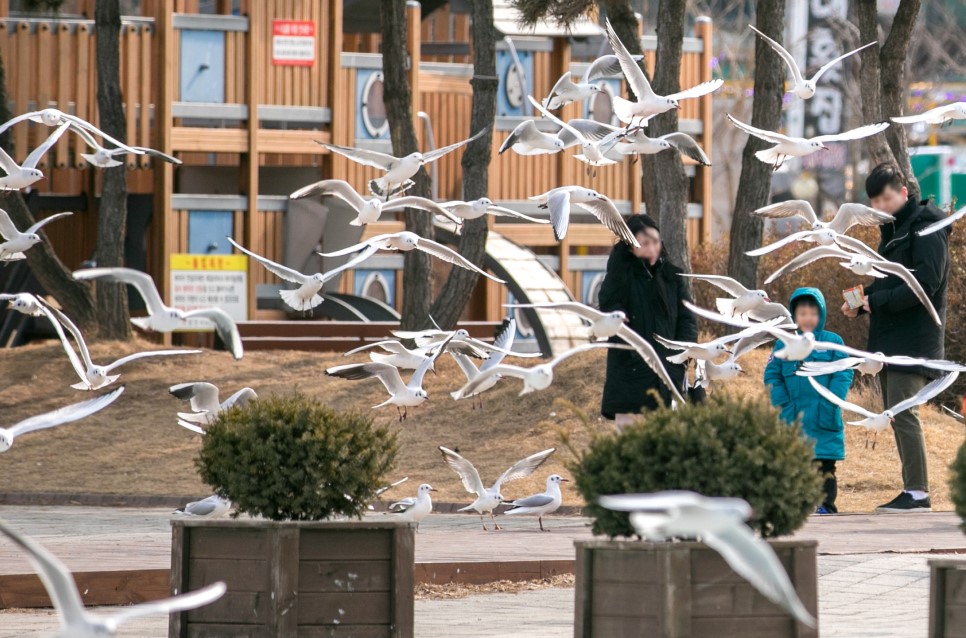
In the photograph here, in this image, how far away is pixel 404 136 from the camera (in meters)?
18.6

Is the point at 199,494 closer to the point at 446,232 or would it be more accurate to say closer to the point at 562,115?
the point at 446,232

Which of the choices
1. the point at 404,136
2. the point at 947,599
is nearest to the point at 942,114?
the point at 947,599

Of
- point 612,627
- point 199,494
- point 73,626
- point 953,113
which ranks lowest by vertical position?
point 199,494

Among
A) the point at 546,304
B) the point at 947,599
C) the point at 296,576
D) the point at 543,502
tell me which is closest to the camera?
the point at 947,599

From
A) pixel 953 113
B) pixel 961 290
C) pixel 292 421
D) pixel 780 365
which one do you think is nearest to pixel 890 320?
pixel 780 365

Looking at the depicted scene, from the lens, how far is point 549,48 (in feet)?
84.0

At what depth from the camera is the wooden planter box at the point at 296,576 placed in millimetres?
6676

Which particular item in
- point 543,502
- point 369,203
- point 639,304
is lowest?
point 543,502

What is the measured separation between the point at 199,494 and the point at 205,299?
338 inches

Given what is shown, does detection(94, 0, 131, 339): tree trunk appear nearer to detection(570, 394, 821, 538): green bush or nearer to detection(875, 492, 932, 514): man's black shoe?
detection(875, 492, 932, 514): man's black shoe

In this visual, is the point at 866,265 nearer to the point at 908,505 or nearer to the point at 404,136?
the point at 908,505

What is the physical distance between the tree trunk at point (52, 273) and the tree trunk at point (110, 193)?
0.85 feet

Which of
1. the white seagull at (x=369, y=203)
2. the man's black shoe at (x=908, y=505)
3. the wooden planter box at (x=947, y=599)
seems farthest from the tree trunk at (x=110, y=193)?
the wooden planter box at (x=947, y=599)

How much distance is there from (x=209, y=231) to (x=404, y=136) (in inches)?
205
